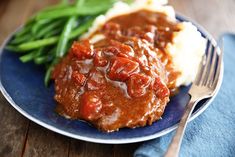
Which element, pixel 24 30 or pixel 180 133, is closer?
pixel 180 133

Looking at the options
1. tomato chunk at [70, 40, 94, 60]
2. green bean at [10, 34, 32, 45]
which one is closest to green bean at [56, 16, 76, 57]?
green bean at [10, 34, 32, 45]

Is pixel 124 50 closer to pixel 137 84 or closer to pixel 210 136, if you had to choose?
pixel 137 84

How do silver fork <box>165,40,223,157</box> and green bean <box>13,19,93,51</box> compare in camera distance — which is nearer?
silver fork <box>165,40,223,157</box>

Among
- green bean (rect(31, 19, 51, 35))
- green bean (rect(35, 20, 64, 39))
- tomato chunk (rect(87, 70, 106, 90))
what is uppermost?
tomato chunk (rect(87, 70, 106, 90))

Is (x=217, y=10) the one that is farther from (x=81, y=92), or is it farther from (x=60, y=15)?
(x=81, y=92)

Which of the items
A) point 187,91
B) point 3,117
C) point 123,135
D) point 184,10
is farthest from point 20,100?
point 184,10

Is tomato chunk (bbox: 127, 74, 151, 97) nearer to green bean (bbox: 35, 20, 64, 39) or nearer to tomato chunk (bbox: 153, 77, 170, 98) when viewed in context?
tomato chunk (bbox: 153, 77, 170, 98)

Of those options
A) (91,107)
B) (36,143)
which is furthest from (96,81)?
(36,143)
